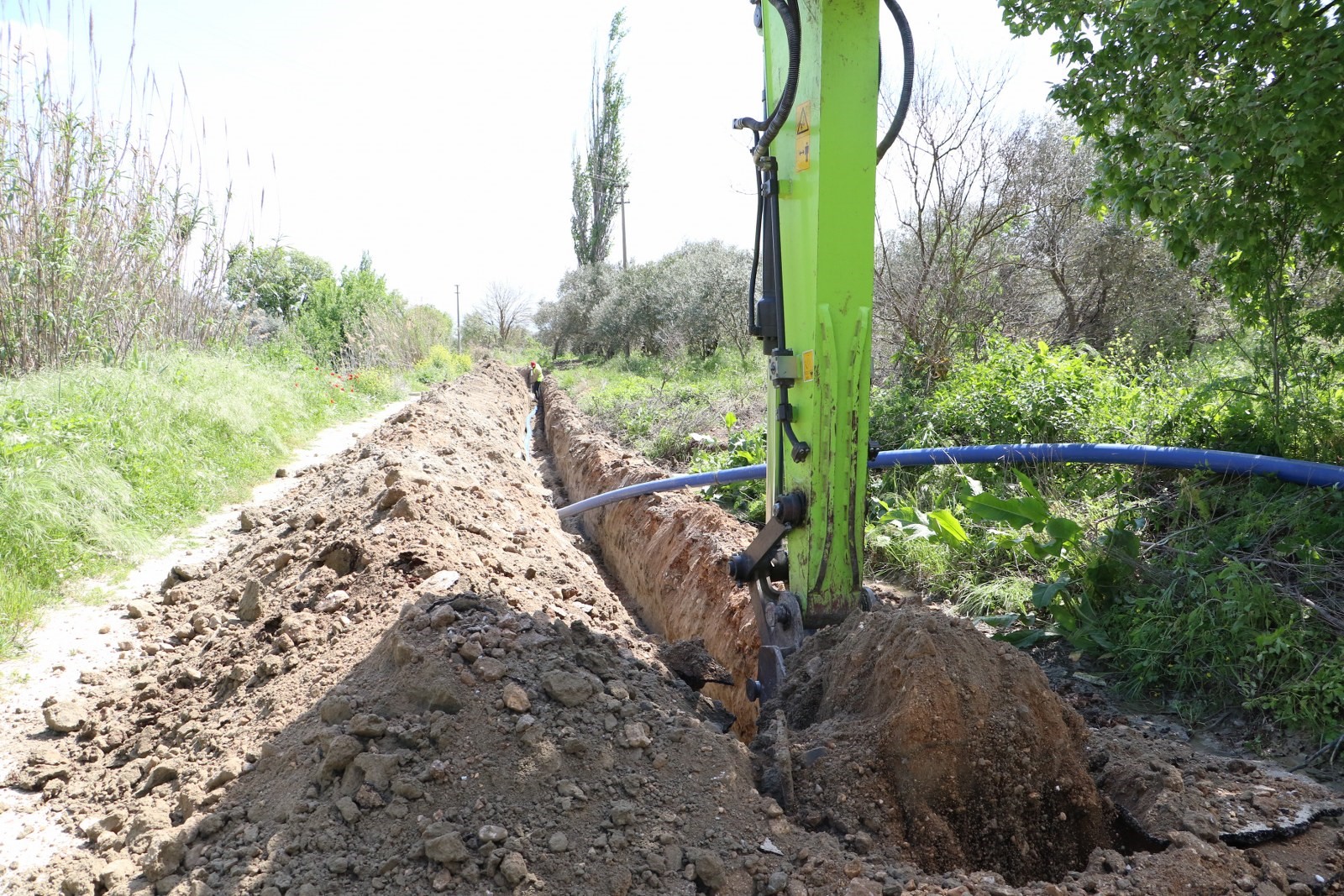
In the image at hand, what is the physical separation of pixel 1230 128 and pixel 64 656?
654 cm

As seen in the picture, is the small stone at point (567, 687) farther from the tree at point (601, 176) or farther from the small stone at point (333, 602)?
the tree at point (601, 176)

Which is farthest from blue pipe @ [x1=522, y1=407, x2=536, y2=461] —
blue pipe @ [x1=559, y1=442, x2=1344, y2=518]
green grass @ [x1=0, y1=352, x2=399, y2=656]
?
blue pipe @ [x1=559, y1=442, x2=1344, y2=518]

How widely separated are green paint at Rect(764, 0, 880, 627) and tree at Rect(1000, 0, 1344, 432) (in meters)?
2.14

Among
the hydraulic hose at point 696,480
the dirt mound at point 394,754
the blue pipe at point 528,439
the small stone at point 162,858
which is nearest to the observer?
the dirt mound at point 394,754

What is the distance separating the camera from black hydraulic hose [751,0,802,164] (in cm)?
319

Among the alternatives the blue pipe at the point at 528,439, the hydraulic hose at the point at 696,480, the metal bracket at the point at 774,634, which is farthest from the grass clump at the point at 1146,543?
the blue pipe at the point at 528,439

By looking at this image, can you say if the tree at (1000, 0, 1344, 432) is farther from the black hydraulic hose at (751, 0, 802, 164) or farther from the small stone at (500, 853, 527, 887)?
the small stone at (500, 853, 527, 887)

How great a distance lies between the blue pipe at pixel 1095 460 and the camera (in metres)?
4.55

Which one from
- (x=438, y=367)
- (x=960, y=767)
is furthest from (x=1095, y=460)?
(x=438, y=367)

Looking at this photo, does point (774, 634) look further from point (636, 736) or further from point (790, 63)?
point (790, 63)

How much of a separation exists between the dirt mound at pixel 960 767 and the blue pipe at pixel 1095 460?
1.76 metres

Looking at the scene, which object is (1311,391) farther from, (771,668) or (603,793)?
(603,793)

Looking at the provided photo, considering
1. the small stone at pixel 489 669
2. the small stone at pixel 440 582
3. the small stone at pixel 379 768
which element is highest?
the small stone at pixel 440 582

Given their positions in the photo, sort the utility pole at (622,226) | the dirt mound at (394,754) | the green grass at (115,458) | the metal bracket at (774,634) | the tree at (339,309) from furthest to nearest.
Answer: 1. the utility pole at (622,226)
2. the tree at (339,309)
3. the green grass at (115,458)
4. the metal bracket at (774,634)
5. the dirt mound at (394,754)
